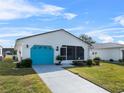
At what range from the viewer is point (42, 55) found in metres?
25.0

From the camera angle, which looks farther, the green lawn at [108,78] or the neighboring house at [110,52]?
the neighboring house at [110,52]

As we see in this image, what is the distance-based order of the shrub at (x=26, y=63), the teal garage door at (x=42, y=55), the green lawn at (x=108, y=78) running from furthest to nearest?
the teal garage door at (x=42, y=55), the shrub at (x=26, y=63), the green lawn at (x=108, y=78)

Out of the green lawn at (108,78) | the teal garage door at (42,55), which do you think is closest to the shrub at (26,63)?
the teal garage door at (42,55)

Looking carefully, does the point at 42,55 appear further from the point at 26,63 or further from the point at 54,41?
the point at 26,63

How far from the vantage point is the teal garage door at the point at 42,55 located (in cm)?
2442

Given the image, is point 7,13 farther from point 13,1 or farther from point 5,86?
point 5,86

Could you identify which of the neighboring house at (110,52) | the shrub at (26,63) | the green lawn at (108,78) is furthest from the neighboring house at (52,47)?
the neighboring house at (110,52)

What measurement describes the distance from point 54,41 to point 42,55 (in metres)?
2.20

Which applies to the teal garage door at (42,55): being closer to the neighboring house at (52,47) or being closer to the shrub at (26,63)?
the neighboring house at (52,47)

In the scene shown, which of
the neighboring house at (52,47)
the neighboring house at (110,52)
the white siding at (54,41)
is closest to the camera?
the white siding at (54,41)

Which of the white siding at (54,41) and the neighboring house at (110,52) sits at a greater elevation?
the white siding at (54,41)

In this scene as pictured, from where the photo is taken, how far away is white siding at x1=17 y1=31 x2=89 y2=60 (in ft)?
78.6

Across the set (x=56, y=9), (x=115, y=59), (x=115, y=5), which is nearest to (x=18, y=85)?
(x=56, y=9)

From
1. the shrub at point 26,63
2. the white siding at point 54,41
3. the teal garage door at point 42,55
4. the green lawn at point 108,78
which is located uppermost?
the white siding at point 54,41
